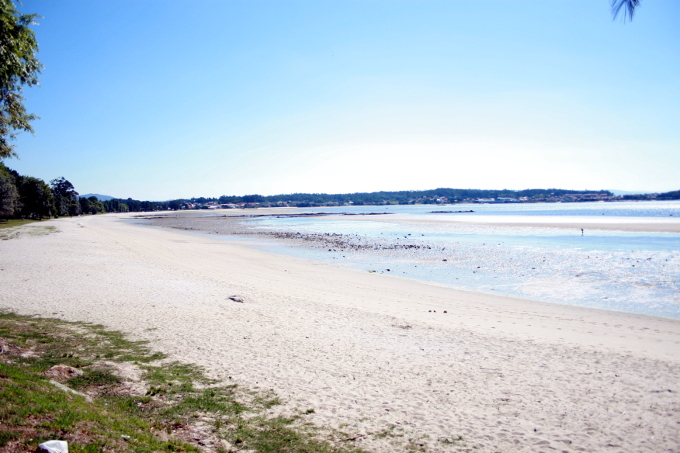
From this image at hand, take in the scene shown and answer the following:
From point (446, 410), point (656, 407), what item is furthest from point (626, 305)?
point (446, 410)

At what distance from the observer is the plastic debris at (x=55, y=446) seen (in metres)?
3.65

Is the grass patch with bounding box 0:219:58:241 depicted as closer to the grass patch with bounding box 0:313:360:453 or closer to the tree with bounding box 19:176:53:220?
the grass patch with bounding box 0:313:360:453

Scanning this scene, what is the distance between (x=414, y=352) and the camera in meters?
Answer: 9.14

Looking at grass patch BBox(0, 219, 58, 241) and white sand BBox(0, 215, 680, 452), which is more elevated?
grass patch BBox(0, 219, 58, 241)

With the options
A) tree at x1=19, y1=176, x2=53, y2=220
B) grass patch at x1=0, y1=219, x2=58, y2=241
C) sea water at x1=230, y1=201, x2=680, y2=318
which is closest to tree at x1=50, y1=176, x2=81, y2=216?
tree at x1=19, y1=176, x2=53, y2=220

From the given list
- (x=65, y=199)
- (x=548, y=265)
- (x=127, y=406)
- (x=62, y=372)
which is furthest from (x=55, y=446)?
(x=65, y=199)

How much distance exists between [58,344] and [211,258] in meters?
17.9

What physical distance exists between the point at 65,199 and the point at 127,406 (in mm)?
129363

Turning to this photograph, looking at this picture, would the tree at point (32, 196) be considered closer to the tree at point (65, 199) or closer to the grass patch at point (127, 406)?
the tree at point (65, 199)

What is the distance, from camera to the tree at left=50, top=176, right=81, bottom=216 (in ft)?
342

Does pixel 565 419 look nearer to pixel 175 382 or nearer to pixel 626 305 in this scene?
A: pixel 175 382

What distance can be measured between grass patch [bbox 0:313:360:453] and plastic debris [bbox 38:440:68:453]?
0.57 feet

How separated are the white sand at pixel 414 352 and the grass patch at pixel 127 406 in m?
0.60

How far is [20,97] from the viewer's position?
478 inches
